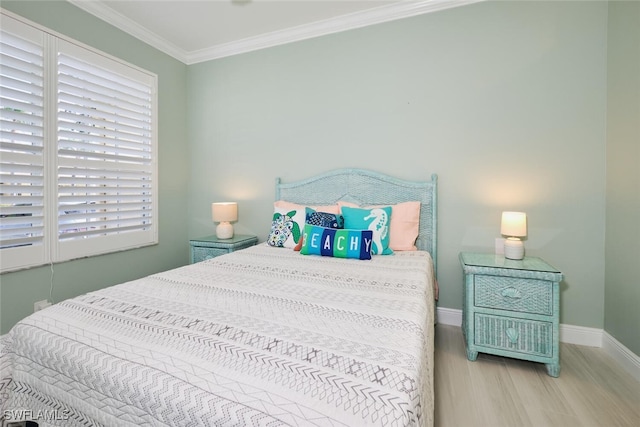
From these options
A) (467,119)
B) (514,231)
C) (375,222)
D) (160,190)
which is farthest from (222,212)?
(514,231)

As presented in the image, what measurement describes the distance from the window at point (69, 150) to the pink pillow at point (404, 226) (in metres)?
2.49

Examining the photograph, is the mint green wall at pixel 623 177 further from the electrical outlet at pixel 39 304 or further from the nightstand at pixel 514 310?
the electrical outlet at pixel 39 304

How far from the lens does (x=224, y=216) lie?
3000mm

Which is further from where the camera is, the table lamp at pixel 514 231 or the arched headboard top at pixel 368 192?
the arched headboard top at pixel 368 192

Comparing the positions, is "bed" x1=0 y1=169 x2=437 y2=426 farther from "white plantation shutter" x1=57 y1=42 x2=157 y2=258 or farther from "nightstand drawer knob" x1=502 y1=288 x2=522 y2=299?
"white plantation shutter" x1=57 y1=42 x2=157 y2=258

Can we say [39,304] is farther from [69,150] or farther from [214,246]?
[214,246]

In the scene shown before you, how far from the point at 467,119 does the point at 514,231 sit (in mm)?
983

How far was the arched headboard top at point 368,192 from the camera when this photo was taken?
8.08 feet

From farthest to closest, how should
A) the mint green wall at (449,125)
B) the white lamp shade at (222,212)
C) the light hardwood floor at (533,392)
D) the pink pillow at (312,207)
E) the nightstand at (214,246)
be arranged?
1. the white lamp shade at (222,212)
2. the nightstand at (214,246)
3. the pink pillow at (312,207)
4. the mint green wall at (449,125)
5. the light hardwood floor at (533,392)

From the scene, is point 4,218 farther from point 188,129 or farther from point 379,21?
point 379,21

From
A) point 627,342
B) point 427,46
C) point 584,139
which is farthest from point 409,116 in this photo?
point 627,342

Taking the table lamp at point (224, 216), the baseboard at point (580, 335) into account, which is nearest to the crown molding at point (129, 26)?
the table lamp at point (224, 216)

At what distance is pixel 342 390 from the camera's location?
0.70m

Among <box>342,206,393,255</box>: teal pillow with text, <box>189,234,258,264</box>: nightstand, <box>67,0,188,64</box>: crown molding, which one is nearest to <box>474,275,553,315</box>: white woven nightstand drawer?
<box>342,206,393,255</box>: teal pillow with text
